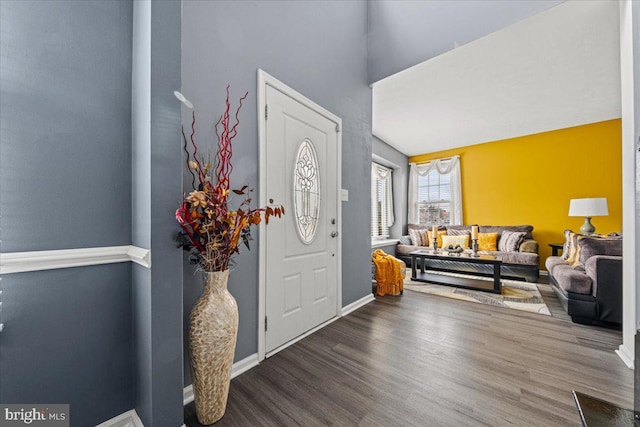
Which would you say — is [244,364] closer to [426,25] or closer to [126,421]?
[126,421]

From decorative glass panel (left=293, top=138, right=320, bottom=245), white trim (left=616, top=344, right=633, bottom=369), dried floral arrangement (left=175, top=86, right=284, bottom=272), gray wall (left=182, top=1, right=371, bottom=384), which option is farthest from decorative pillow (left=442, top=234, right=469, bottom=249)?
dried floral arrangement (left=175, top=86, right=284, bottom=272)

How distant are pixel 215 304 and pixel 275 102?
1.53 metres

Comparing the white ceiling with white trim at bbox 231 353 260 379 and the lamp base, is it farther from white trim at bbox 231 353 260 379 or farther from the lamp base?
white trim at bbox 231 353 260 379

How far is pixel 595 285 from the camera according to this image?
2.39 m

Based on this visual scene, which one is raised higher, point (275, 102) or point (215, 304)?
point (275, 102)

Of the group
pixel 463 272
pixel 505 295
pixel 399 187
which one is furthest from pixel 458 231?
pixel 505 295

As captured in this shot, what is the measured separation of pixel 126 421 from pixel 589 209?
5929 millimetres

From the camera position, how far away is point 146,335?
115 cm

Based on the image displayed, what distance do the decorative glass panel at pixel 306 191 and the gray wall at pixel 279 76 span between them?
467 mm

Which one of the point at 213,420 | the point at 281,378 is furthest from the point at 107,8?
the point at 281,378

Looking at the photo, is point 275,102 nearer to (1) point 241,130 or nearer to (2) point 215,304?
(1) point 241,130

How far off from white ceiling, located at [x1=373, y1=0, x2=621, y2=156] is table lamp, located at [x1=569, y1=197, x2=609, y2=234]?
145 cm

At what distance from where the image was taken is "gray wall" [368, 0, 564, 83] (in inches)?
95.1

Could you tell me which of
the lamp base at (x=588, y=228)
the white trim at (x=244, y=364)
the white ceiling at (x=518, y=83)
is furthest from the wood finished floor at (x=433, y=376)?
the white ceiling at (x=518, y=83)
